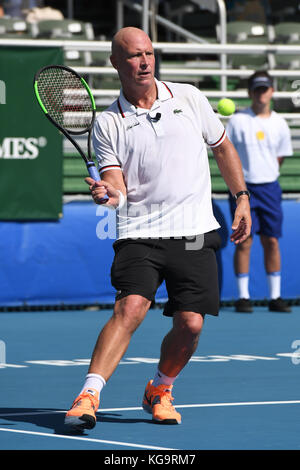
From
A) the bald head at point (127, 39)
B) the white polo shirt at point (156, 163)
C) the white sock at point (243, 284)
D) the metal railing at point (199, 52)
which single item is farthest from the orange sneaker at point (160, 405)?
the metal railing at point (199, 52)

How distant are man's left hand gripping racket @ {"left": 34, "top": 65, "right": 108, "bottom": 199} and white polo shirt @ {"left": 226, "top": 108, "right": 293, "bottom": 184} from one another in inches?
176

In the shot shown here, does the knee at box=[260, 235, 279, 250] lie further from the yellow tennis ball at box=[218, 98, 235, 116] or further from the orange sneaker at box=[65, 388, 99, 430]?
the orange sneaker at box=[65, 388, 99, 430]

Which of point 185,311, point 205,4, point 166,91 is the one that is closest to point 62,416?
point 185,311

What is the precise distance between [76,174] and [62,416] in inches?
241

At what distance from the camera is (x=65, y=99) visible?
7.45 metres

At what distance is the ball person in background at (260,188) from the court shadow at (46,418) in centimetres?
558

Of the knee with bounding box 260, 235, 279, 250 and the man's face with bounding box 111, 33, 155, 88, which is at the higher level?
the man's face with bounding box 111, 33, 155, 88

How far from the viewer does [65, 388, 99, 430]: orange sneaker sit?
572 cm

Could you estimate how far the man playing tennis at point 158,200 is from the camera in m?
6.10

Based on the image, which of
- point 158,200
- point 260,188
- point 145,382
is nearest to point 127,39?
point 158,200

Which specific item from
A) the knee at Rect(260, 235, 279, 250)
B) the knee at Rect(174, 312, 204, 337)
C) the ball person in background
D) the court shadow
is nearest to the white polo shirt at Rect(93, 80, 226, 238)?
the knee at Rect(174, 312, 204, 337)

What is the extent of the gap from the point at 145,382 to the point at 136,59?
2353 mm

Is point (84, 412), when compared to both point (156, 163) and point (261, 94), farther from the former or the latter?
point (261, 94)
